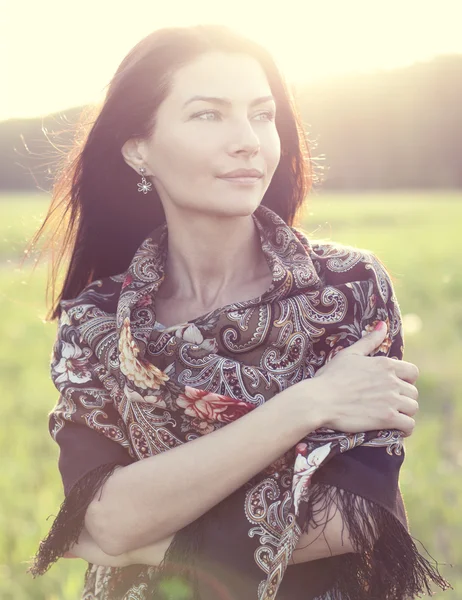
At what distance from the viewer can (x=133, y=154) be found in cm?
260

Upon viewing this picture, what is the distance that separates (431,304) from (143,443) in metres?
10.2

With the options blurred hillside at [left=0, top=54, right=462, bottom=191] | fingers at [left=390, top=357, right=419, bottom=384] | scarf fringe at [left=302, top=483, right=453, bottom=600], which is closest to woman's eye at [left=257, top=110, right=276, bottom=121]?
fingers at [left=390, top=357, right=419, bottom=384]

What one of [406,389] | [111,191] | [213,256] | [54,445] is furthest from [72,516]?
[54,445]

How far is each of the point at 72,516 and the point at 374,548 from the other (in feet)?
2.54

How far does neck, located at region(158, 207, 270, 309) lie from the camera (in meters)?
2.42

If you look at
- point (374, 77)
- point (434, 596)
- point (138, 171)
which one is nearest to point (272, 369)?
point (138, 171)

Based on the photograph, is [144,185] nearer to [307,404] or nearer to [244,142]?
[244,142]

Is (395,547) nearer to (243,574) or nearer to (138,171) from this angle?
(243,574)

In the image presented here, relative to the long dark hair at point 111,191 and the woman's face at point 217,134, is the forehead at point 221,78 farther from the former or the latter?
the long dark hair at point 111,191

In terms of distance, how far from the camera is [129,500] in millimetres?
2119

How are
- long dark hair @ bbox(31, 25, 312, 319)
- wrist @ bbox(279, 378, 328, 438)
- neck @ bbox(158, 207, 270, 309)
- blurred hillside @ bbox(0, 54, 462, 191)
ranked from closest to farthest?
wrist @ bbox(279, 378, 328, 438) → neck @ bbox(158, 207, 270, 309) → long dark hair @ bbox(31, 25, 312, 319) → blurred hillside @ bbox(0, 54, 462, 191)

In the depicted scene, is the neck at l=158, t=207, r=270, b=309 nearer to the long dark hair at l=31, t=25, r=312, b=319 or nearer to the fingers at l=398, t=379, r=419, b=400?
the long dark hair at l=31, t=25, r=312, b=319

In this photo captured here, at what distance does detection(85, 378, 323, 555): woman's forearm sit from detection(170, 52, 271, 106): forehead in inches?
31.4

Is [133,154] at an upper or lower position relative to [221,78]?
lower
